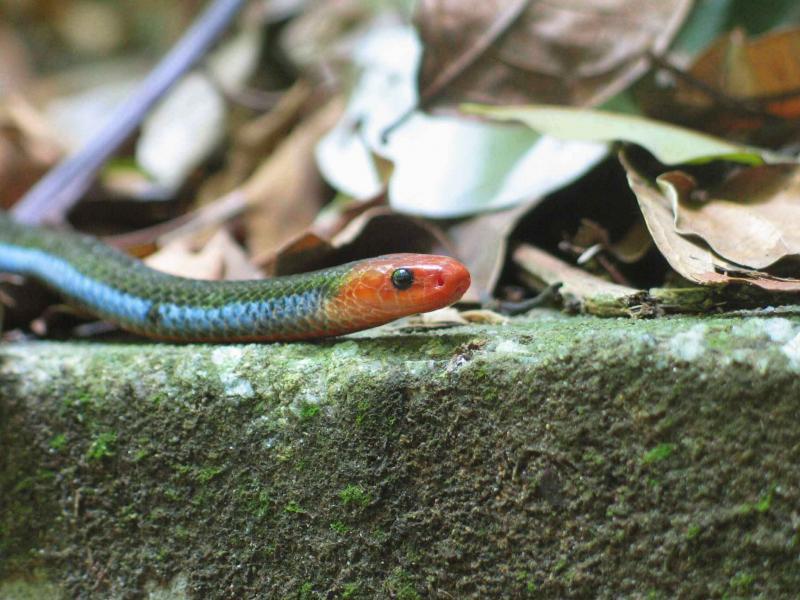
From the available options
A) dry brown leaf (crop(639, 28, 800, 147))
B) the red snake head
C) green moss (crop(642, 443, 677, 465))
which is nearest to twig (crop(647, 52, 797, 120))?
dry brown leaf (crop(639, 28, 800, 147))

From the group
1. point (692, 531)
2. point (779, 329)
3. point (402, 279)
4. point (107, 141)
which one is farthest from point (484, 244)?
point (107, 141)

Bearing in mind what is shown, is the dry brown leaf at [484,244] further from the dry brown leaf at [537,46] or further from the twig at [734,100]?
the twig at [734,100]

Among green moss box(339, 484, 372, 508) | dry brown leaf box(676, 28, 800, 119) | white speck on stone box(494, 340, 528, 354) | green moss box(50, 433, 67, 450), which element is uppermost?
dry brown leaf box(676, 28, 800, 119)

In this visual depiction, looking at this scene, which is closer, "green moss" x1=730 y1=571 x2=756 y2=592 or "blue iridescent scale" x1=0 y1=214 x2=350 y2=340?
"green moss" x1=730 y1=571 x2=756 y2=592

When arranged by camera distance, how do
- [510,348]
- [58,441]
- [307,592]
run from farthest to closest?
[58,441] → [307,592] → [510,348]

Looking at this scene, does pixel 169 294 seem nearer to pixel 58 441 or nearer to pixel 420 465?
pixel 58 441

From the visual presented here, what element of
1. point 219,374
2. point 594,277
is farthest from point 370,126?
point 219,374

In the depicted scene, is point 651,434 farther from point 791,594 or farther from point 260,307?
point 260,307

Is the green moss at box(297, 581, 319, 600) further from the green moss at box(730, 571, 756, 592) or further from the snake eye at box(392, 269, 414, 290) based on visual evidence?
the green moss at box(730, 571, 756, 592)
